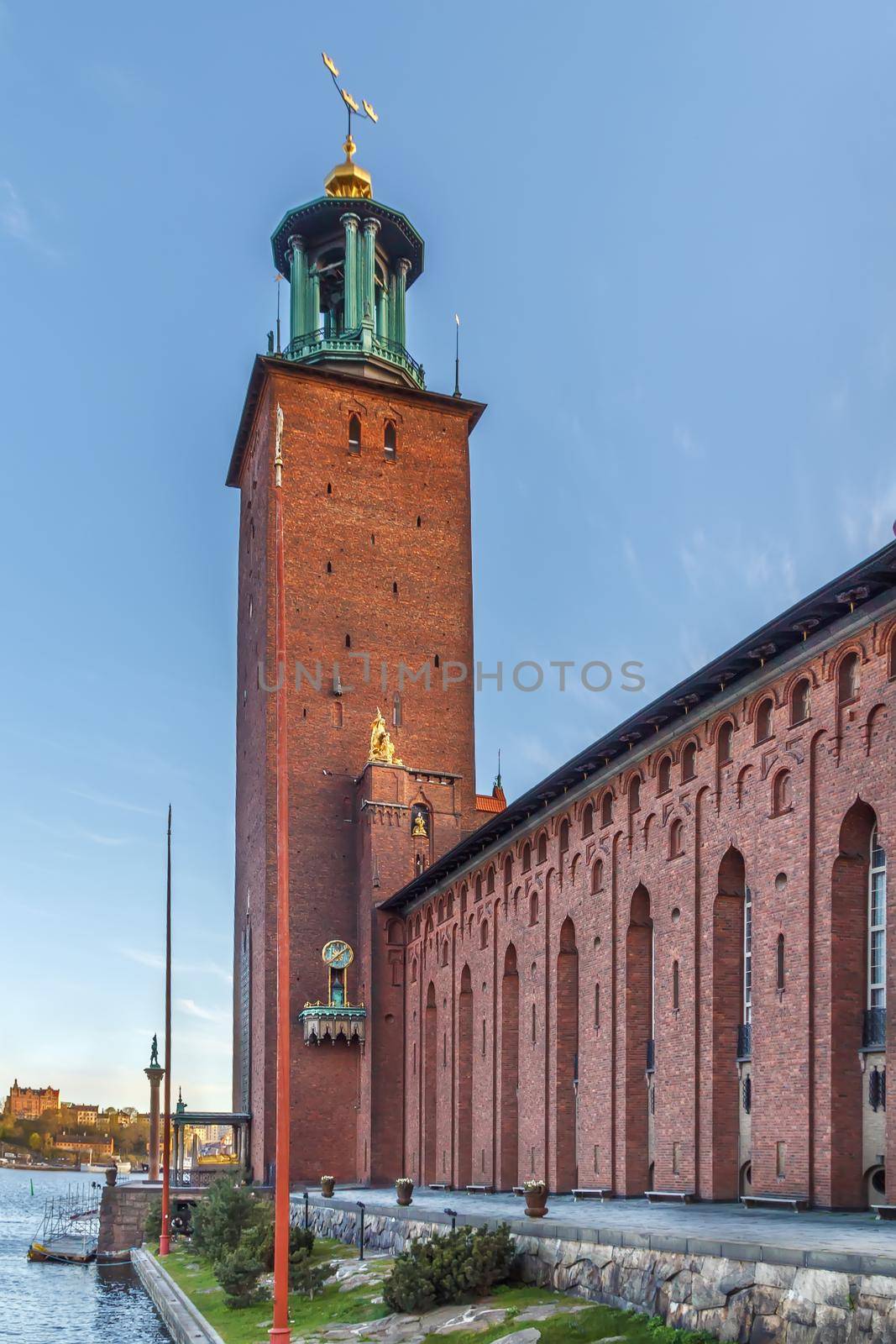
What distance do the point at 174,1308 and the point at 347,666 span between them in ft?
107

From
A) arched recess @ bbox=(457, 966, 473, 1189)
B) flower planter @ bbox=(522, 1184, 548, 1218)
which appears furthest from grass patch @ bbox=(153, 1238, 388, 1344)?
arched recess @ bbox=(457, 966, 473, 1189)

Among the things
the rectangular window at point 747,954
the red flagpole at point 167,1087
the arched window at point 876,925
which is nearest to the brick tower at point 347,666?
the red flagpole at point 167,1087

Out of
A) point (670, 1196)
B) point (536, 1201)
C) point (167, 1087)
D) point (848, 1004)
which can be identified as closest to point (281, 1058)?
point (536, 1201)

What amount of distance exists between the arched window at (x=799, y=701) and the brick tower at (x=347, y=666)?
3048 centimetres

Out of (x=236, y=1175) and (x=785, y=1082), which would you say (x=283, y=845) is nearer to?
(x=785, y=1082)

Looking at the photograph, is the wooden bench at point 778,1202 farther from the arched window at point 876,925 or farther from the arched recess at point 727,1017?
the arched window at point 876,925

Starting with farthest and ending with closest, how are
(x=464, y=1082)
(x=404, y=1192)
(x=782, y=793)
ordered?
(x=464, y=1082)
(x=404, y=1192)
(x=782, y=793)

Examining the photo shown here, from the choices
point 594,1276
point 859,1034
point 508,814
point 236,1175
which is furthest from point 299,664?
point 594,1276

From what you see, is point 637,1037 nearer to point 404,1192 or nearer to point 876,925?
point 404,1192

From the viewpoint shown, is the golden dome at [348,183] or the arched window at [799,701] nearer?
the arched window at [799,701]

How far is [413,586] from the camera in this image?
203 ft

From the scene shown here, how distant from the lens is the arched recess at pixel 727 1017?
27.5 m

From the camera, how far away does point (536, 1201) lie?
74.8ft

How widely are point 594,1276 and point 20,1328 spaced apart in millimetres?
20897
